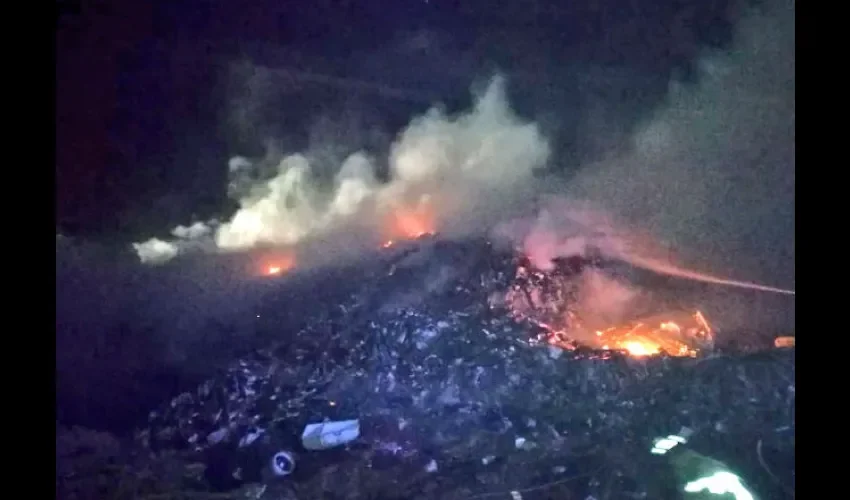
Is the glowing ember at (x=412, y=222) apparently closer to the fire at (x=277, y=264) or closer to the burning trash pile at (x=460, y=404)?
the burning trash pile at (x=460, y=404)

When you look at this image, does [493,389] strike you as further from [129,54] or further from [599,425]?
[129,54]

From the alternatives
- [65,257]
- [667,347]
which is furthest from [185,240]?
[667,347]

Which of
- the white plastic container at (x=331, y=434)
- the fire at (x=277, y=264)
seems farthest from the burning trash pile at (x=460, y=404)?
the fire at (x=277, y=264)

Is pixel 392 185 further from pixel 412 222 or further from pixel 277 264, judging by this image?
pixel 277 264

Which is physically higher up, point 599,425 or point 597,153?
point 597,153

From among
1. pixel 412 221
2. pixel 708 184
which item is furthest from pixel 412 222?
pixel 708 184

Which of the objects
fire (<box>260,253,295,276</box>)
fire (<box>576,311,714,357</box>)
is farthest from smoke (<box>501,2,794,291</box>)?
fire (<box>260,253,295,276</box>)

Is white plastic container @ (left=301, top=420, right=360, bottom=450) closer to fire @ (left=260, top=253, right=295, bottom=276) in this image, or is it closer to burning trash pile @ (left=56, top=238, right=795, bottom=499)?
burning trash pile @ (left=56, top=238, right=795, bottom=499)
